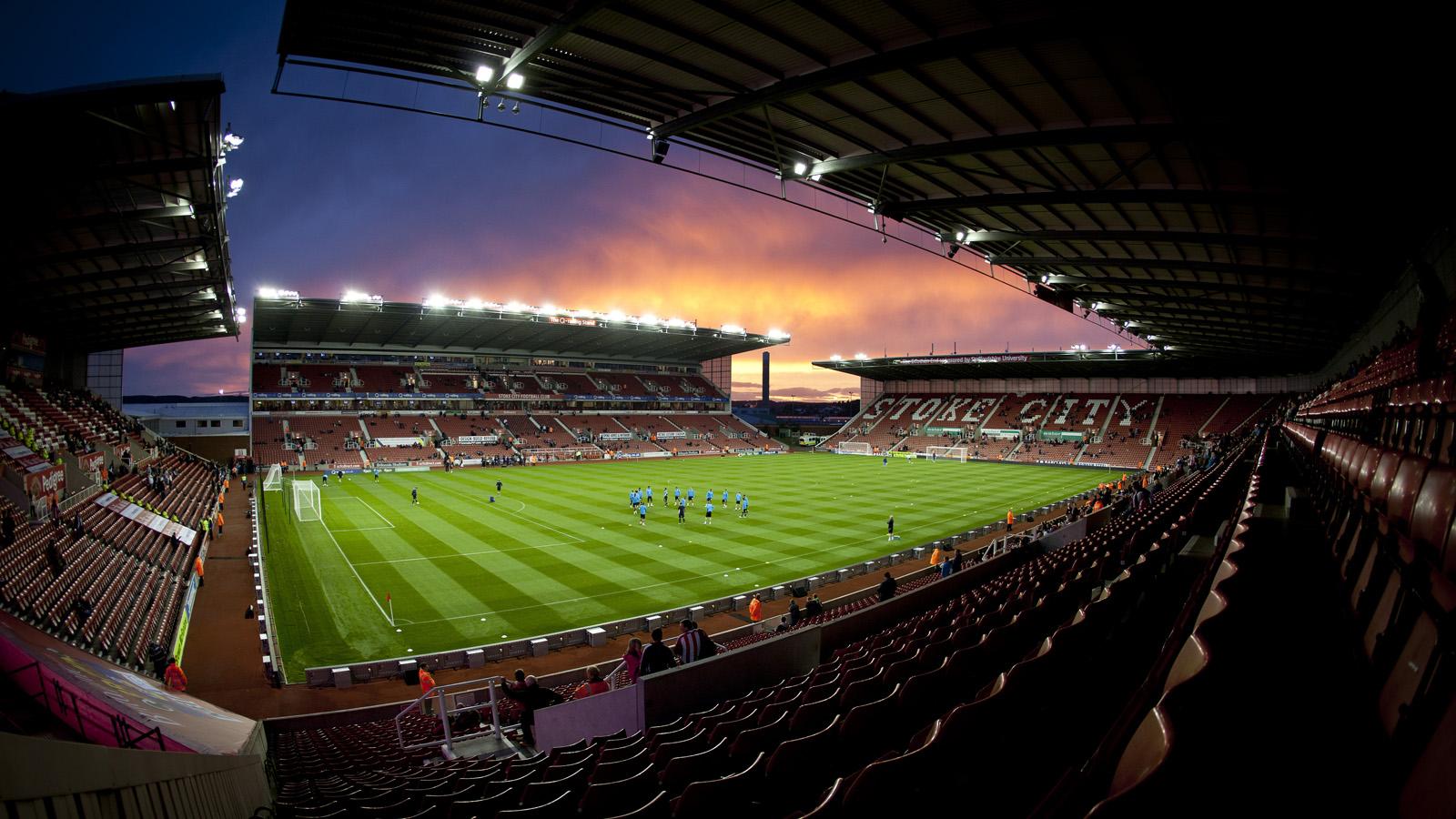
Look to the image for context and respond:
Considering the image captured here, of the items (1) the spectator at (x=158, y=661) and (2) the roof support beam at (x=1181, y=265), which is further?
(2) the roof support beam at (x=1181, y=265)

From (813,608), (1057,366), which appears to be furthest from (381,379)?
(1057,366)

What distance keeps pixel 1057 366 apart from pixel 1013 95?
64737 mm

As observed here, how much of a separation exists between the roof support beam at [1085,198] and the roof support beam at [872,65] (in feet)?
19.2

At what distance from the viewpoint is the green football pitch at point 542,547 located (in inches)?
686

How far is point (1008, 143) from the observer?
11.6 meters

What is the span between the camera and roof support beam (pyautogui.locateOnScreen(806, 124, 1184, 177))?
34.1ft

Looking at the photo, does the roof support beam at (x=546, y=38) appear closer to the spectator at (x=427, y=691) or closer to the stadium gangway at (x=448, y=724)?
the stadium gangway at (x=448, y=724)

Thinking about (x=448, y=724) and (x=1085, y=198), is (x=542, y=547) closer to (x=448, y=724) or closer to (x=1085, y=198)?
(x=448, y=724)

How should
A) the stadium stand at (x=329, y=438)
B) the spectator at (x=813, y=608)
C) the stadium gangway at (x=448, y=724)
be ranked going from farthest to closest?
1. the stadium stand at (x=329, y=438)
2. the spectator at (x=813, y=608)
3. the stadium gangway at (x=448, y=724)

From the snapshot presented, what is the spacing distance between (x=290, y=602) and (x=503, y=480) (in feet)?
89.9

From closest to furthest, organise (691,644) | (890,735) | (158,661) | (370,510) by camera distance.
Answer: (890,735) → (691,644) → (158,661) → (370,510)

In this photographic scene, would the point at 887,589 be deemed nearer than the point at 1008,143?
No

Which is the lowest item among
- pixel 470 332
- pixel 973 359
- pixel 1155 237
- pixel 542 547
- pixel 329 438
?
pixel 542 547

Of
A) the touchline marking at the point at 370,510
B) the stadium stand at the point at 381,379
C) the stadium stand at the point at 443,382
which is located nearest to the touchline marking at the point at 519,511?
the touchline marking at the point at 370,510
